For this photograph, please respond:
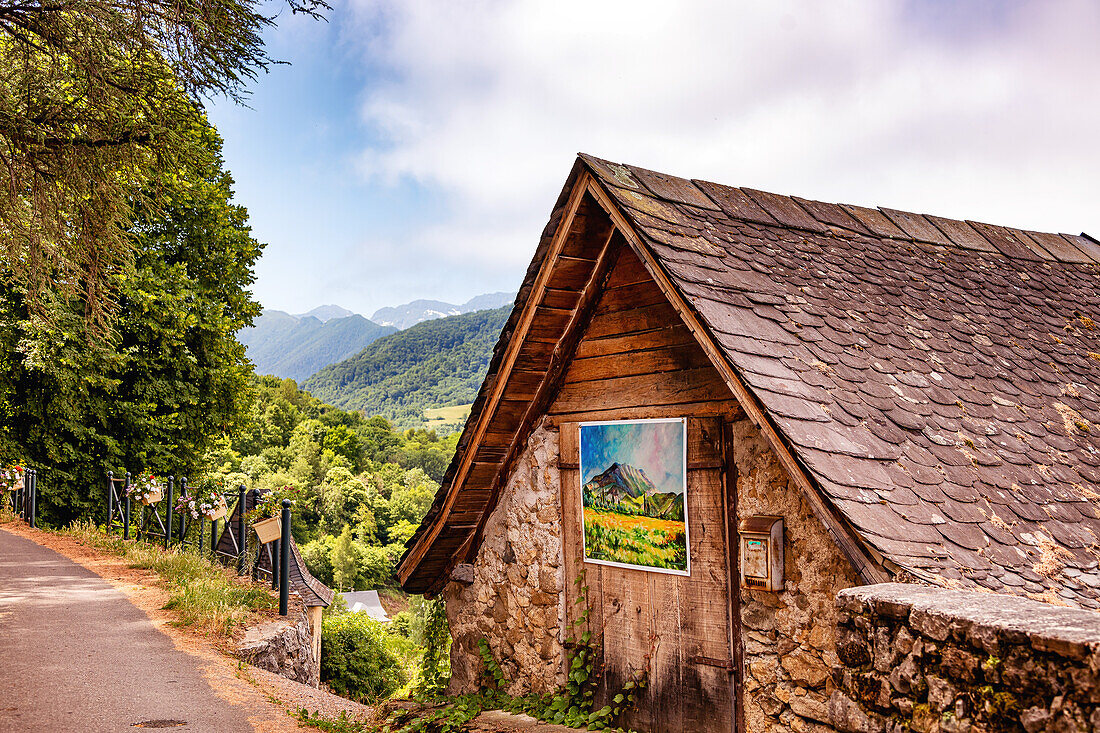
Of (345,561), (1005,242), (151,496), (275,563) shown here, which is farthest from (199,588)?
(345,561)

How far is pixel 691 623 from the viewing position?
523 centimetres

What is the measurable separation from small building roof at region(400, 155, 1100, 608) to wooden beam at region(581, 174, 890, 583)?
21mm

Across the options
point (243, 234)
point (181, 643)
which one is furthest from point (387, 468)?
point (181, 643)

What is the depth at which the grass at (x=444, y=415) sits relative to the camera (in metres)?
128

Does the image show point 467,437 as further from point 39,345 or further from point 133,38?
point 39,345

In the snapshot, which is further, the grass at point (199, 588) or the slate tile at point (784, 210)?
the grass at point (199, 588)

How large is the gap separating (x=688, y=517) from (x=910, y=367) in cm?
183

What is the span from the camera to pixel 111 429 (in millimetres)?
18359

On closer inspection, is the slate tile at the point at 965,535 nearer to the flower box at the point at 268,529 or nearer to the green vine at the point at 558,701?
the green vine at the point at 558,701

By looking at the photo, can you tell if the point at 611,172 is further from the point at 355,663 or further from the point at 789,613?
the point at 355,663

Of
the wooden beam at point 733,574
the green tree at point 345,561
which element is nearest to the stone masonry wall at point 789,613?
the wooden beam at point 733,574

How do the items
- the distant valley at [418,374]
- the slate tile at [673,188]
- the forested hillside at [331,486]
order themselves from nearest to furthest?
the slate tile at [673,188]
the forested hillside at [331,486]
the distant valley at [418,374]

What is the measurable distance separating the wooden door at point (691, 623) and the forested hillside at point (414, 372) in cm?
12702

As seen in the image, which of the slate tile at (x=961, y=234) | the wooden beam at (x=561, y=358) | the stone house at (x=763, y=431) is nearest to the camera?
the stone house at (x=763, y=431)
